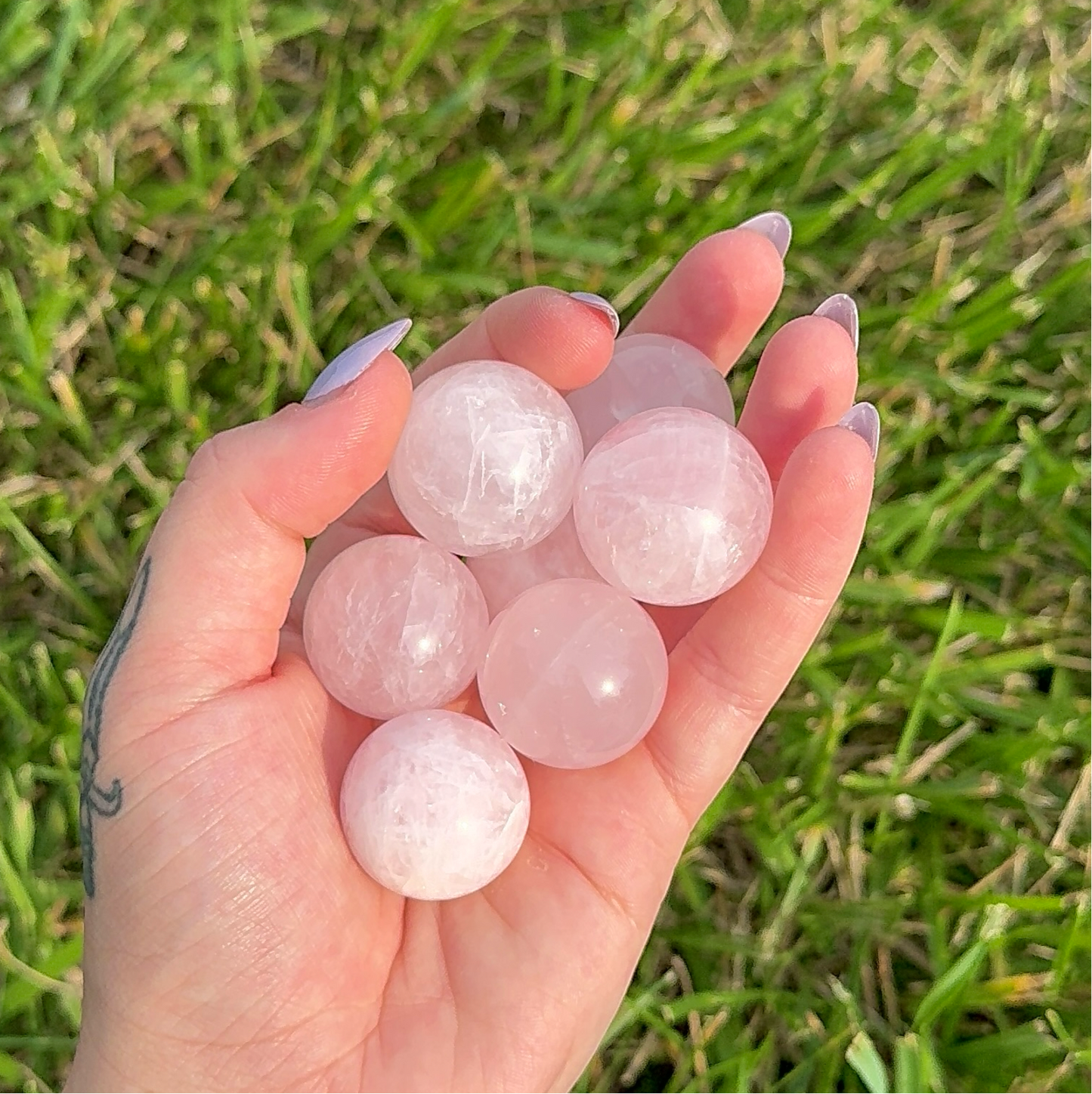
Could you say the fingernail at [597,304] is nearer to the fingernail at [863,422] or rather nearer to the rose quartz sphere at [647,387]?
the rose quartz sphere at [647,387]

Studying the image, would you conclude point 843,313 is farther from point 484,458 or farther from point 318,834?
point 318,834

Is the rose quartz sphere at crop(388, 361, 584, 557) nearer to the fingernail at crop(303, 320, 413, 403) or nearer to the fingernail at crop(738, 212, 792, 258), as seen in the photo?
the fingernail at crop(303, 320, 413, 403)

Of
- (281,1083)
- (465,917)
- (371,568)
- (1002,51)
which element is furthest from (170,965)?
(1002,51)

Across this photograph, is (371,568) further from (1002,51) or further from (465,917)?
(1002,51)

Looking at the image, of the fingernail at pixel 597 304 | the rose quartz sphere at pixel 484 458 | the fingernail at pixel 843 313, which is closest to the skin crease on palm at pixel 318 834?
the fingernail at pixel 597 304

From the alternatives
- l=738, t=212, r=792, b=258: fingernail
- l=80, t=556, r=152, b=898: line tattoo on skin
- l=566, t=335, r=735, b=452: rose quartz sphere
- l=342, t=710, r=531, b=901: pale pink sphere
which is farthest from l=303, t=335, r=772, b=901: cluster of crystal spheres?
l=738, t=212, r=792, b=258: fingernail
